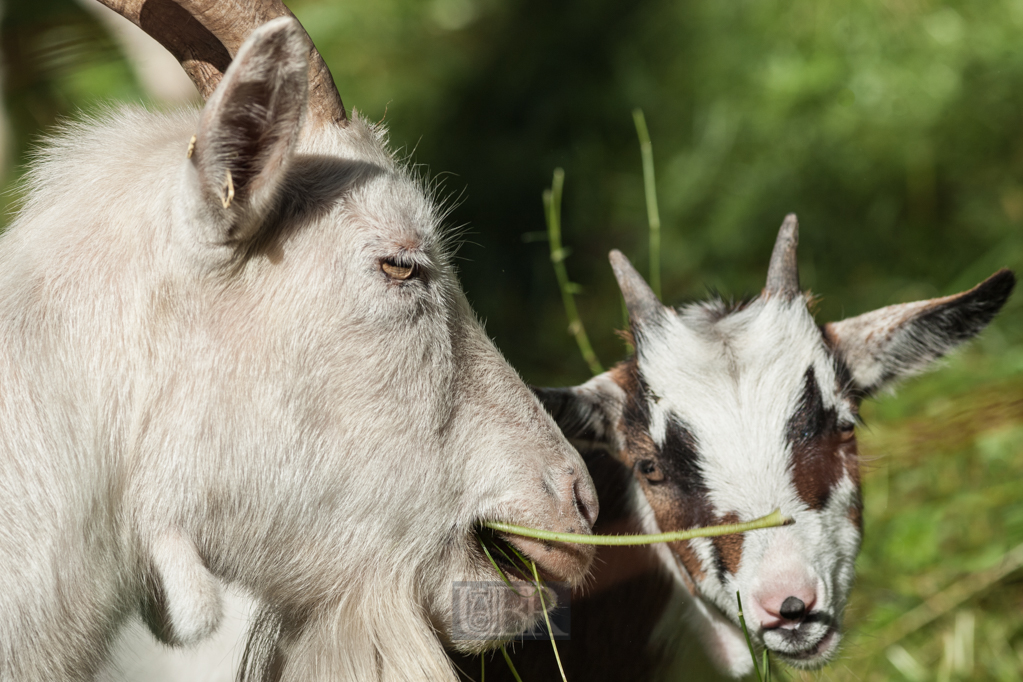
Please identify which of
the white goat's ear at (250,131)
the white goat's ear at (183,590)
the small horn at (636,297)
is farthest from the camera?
the small horn at (636,297)

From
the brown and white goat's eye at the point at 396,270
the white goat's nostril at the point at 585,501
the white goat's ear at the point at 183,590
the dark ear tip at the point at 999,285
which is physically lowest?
the white goat's nostril at the point at 585,501

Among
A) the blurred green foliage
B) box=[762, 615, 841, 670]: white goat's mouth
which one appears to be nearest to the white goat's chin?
box=[762, 615, 841, 670]: white goat's mouth

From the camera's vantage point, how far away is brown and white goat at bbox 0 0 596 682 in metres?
1.77

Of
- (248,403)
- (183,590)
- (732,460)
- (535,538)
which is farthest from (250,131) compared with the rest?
(732,460)

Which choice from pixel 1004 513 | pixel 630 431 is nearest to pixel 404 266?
pixel 630 431

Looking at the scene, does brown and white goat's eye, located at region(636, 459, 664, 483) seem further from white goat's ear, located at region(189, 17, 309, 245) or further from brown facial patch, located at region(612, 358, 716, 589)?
white goat's ear, located at region(189, 17, 309, 245)

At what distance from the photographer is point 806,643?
2.21 m

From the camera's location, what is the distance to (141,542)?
6.11ft

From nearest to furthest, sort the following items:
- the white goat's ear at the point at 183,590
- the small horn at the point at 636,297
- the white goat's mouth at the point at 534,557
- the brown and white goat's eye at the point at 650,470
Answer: the white goat's ear at the point at 183,590
the white goat's mouth at the point at 534,557
the brown and white goat's eye at the point at 650,470
the small horn at the point at 636,297

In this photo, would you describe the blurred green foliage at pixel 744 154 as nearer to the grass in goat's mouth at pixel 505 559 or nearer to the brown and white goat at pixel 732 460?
the brown and white goat at pixel 732 460

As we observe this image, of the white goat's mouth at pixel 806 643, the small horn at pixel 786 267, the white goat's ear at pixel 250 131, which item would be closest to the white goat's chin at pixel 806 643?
the white goat's mouth at pixel 806 643

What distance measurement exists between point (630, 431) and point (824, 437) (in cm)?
50

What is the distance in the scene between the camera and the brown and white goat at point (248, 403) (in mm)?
1767

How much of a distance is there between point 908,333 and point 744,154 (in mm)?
3313
